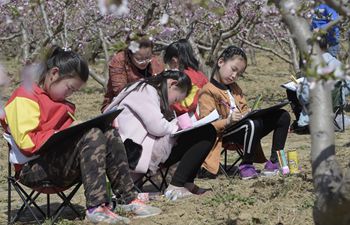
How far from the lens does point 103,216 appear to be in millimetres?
4480

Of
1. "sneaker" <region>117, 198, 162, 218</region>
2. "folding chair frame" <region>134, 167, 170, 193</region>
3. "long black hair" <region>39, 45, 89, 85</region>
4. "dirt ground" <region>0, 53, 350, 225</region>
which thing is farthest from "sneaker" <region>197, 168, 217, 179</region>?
"long black hair" <region>39, 45, 89, 85</region>

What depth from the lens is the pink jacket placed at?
17.4 ft

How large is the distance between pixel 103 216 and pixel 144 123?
106 cm

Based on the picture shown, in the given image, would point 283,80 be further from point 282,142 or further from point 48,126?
point 48,126

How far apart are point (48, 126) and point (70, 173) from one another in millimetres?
331

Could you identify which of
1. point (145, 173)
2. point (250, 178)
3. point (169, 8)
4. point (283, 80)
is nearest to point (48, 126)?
point (145, 173)

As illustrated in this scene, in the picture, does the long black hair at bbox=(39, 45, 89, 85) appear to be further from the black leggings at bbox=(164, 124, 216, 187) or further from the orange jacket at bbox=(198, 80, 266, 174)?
the orange jacket at bbox=(198, 80, 266, 174)

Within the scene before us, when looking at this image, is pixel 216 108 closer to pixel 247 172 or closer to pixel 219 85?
pixel 219 85

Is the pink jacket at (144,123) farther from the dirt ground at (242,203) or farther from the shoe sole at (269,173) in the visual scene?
the shoe sole at (269,173)

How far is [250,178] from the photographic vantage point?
19.9 feet

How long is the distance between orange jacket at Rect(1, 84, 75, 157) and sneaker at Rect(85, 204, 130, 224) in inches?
20.6

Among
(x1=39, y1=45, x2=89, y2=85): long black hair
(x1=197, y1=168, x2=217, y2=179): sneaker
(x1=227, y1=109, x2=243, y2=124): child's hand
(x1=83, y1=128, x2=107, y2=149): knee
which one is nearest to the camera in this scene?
(x1=83, y1=128, x2=107, y2=149): knee

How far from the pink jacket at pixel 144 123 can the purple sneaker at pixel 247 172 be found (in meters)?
0.95

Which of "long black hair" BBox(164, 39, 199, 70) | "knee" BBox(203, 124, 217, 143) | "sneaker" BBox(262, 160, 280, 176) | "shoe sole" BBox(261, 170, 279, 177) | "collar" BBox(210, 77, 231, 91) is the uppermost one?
"long black hair" BBox(164, 39, 199, 70)
